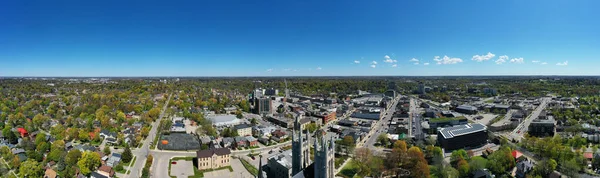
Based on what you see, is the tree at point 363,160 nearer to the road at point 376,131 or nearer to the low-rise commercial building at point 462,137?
the road at point 376,131

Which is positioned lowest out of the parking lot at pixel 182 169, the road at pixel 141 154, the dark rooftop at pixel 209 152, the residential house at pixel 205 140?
the parking lot at pixel 182 169

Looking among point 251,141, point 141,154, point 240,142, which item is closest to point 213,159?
point 240,142

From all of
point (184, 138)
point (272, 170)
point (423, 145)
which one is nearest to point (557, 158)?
point (423, 145)

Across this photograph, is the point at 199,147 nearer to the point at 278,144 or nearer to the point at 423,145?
the point at 278,144

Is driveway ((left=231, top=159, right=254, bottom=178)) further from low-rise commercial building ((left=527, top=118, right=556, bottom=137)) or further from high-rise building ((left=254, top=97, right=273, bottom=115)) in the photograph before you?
low-rise commercial building ((left=527, top=118, right=556, bottom=137))

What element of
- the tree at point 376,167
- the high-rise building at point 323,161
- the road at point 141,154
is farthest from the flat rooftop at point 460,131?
the road at point 141,154

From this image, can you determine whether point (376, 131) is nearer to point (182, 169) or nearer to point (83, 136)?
point (182, 169)
